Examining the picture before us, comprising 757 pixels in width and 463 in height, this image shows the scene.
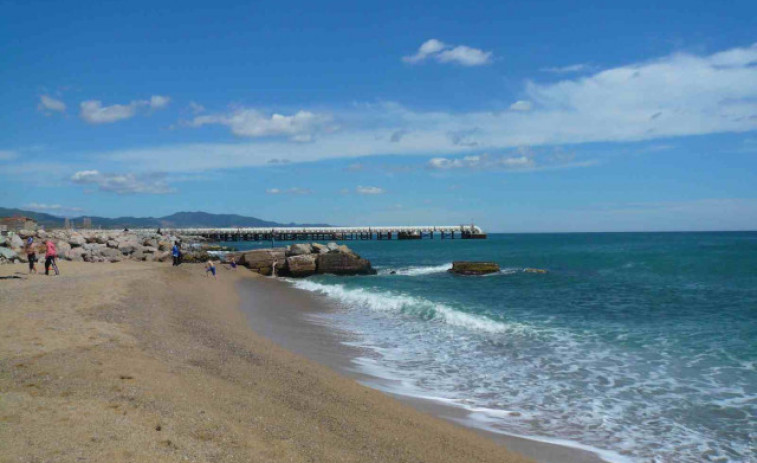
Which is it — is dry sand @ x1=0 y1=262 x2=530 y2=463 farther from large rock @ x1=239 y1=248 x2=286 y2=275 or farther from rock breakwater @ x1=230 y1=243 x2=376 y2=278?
large rock @ x1=239 y1=248 x2=286 y2=275

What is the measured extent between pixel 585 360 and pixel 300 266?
2140cm

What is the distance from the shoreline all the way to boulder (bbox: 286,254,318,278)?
559 cm

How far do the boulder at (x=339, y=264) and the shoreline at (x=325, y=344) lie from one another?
6521mm

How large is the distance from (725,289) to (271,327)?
59.6 feet

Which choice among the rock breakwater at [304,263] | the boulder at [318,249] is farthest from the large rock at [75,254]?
the boulder at [318,249]

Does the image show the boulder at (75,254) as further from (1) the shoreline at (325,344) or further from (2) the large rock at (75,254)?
(1) the shoreline at (325,344)

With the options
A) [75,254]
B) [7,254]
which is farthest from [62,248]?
[7,254]

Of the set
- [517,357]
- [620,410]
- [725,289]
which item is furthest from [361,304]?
[725,289]

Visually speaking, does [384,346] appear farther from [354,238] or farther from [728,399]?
[354,238]

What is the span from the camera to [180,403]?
18.0 ft

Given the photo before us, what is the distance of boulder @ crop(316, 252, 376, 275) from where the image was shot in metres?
30.3

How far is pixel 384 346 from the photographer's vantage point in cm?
1124

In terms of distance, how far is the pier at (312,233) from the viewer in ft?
292

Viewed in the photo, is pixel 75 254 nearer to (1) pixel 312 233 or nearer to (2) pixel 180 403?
(2) pixel 180 403
